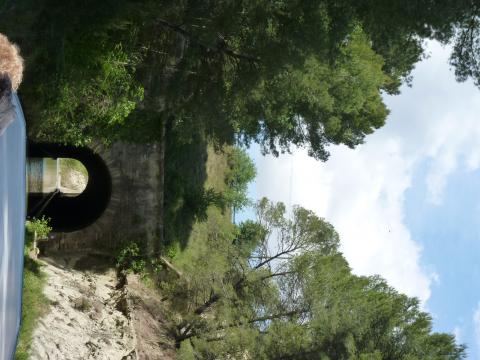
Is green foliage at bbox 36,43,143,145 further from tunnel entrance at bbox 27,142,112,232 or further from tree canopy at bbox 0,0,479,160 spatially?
tunnel entrance at bbox 27,142,112,232

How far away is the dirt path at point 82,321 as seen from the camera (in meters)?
10.2

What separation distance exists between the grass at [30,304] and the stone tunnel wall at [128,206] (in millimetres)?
2281

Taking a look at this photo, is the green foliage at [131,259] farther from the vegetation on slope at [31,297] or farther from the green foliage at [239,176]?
the green foliage at [239,176]

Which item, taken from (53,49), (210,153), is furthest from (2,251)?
(210,153)

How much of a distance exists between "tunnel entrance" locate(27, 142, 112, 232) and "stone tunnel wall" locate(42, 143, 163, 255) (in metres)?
0.34

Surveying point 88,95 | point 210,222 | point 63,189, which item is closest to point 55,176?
point 63,189

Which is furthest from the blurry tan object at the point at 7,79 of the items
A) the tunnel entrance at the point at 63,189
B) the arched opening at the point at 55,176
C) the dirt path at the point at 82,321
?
the arched opening at the point at 55,176

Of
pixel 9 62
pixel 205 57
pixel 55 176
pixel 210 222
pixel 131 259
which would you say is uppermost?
pixel 205 57

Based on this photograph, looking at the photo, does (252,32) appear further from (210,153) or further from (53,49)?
(210,153)

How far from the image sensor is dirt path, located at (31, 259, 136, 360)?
10219 mm

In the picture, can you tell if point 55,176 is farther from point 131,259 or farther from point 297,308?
point 297,308

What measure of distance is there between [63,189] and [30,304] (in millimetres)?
11082

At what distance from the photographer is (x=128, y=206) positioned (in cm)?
1458

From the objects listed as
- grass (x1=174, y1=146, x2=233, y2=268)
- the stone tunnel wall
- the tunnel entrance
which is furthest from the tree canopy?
grass (x1=174, y1=146, x2=233, y2=268)
